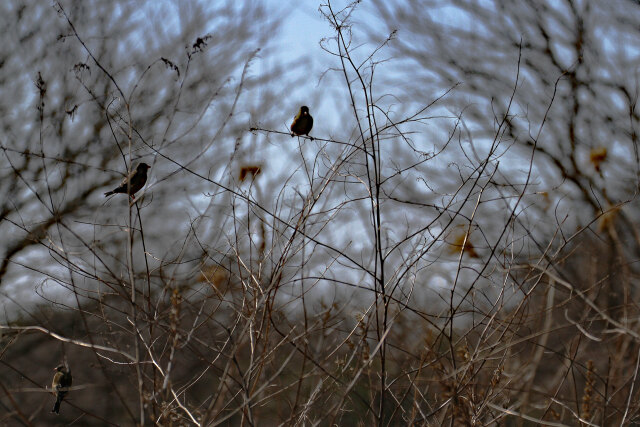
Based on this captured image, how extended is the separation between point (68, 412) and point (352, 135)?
36.4ft

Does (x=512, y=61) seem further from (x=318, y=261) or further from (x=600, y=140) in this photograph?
(x=318, y=261)

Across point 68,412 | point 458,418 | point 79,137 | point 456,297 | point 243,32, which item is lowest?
point 68,412

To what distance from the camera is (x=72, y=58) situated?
318 inches

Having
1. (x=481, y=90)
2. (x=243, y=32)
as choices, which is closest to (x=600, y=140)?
(x=481, y=90)

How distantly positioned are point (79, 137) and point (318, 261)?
826cm

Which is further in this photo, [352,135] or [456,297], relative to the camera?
[456,297]

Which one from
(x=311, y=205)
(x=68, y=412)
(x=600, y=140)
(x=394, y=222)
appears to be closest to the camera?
(x=311, y=205)

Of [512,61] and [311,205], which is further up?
[512,61]

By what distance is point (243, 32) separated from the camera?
443 inches

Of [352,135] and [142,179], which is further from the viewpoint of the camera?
[142,179]

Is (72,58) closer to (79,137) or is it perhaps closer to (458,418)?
(79,137)

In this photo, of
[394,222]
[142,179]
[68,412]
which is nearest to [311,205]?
[394,222]

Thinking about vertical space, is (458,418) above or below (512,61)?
below

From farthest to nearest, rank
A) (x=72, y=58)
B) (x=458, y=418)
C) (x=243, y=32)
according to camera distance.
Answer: (x=243, y=32) → (x=72, y=58) → (x=458, y=418)
